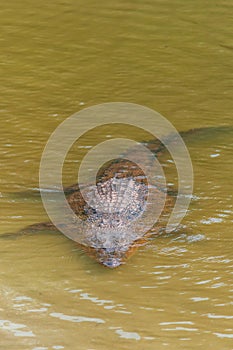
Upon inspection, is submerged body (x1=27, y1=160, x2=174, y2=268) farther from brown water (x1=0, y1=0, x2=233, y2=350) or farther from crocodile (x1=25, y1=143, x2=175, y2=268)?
brown water (x1=0, y1=0, x2=233, y2=350)

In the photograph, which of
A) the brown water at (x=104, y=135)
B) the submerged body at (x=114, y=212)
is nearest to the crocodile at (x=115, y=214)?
the submerged body at (x=114, y=212)

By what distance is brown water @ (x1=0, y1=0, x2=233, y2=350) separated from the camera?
16.7 ft

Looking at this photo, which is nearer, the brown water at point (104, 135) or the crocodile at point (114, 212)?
the brown water at point (104, 135)

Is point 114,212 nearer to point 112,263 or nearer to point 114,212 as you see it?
point 114,212

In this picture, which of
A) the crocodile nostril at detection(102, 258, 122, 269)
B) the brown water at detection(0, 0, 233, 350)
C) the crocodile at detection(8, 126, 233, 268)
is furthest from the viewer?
the crocodile at detection(8, 126, 233, 268)

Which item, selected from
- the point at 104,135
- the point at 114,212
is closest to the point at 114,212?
the point at 114,212

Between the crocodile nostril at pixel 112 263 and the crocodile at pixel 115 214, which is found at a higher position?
the crocodile at pixel 115 214

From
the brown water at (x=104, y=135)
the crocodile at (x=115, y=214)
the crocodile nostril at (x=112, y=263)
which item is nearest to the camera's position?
the brown water at (x=104, y=135)

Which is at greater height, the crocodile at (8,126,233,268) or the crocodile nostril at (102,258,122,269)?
the crocodile at (8,126,233,268)

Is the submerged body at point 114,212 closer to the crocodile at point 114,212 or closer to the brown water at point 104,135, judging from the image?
the crocodile at point 114,212

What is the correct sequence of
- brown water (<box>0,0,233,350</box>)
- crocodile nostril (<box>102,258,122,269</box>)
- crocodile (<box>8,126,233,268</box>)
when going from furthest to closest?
1. crocodile (<box>8,126,233,268</box>)
2. crocodile nostril (<box>102,258,122,269</box>)
3. brown water (<box>0,0,233,350</box>)

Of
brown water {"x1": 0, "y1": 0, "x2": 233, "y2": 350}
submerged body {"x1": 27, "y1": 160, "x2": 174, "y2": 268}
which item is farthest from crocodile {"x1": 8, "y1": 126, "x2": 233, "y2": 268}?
brown water {"x1": 0, "y1": 0, "x2": 233, "y2": 350}

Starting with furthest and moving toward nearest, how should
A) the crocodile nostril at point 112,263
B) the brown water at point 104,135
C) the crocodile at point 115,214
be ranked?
the crocodile at point 115,214 → the crocodile nostril at point 112,263 → the brown water at point 104,135

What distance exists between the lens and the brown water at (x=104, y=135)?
200 inches
